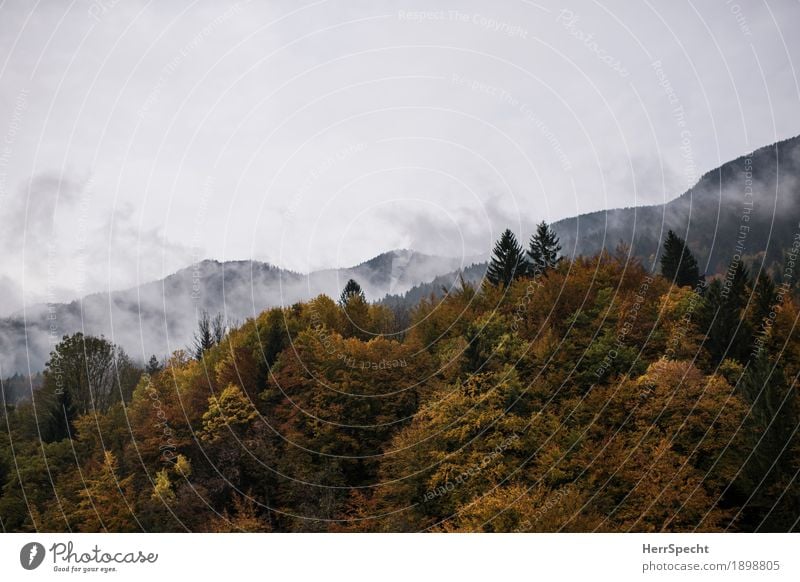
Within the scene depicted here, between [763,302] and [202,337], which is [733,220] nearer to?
[763,302]

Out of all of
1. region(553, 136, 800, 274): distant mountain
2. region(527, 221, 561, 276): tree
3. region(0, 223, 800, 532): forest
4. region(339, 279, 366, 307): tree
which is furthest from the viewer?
region(553, 136, 800, 274): distant mountain

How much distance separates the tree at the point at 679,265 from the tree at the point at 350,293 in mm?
29276

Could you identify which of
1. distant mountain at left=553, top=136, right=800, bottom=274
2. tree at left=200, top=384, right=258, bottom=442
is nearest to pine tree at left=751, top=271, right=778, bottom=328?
tree at left=200, top=384, right=258, bottom=442

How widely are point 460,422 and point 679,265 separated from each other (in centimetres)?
2951

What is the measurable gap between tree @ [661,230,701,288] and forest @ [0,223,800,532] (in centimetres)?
69

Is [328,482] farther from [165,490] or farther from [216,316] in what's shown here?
[216,316]

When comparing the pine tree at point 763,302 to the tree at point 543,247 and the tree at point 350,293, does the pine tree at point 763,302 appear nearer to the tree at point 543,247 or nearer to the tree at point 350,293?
the tree at point 543,247
